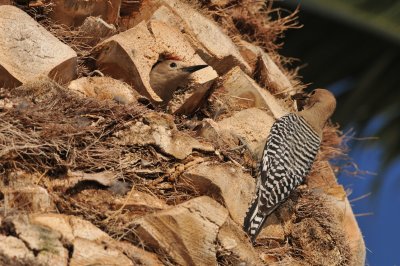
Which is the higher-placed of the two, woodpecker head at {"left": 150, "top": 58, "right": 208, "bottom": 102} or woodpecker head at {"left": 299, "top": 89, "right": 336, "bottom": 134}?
woodpecker head at {"left": 150, "top": 58, "right": 208, "bottom": 102}

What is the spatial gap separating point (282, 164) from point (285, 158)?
116 mm

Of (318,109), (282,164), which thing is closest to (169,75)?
(282,164)

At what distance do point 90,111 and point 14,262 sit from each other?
4.77ft

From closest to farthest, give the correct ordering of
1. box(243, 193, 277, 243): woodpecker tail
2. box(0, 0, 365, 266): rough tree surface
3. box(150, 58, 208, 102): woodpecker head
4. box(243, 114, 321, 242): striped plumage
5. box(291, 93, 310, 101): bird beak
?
box(0, 0, 365, 266): rough tree surface
box(243, 193, 277, 243): woodpecker tail
box(243, 114, 321, 242): striped plumage
box(150, 58, 208, 102): woodpecker head
box(291, 93, 310, 101): bird beak

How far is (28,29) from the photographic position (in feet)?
19.9

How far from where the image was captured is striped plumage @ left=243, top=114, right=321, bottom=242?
6.44m

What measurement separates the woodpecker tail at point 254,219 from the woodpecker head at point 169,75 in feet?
3.57

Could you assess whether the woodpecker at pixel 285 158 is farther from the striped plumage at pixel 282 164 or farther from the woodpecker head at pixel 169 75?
the woodpecker head at pixel 169 75

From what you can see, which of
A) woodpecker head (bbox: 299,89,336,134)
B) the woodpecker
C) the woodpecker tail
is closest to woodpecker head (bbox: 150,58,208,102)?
the woodpecker

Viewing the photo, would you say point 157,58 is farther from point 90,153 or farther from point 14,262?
point 14,262

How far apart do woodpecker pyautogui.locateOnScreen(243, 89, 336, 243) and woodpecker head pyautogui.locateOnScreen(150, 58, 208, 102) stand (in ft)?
2.77

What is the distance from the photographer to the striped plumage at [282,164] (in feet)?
21.1

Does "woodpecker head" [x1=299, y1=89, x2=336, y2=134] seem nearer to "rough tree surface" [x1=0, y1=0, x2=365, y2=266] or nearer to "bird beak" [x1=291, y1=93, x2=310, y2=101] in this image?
"bird beak" [x1=291, y1=93, x2=310, y2=101]

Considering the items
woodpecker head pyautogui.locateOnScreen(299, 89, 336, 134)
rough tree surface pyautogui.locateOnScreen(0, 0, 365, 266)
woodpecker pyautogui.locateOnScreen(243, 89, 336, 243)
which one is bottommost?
woodpecker head pyautogui.locateOnScreen(299, 89, 336, 134)
